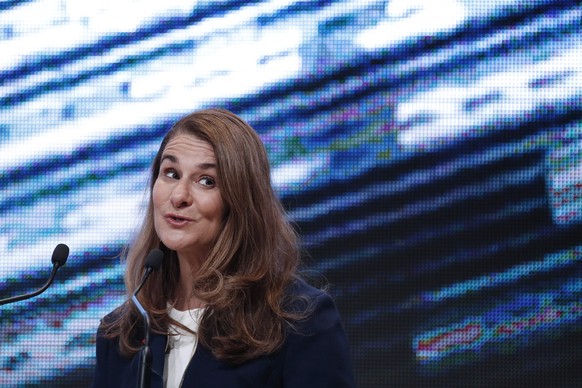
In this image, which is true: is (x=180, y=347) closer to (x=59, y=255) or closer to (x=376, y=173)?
(x=59, y=255)

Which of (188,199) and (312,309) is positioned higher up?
(188,199)

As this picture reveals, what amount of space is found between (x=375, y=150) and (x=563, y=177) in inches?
27.1

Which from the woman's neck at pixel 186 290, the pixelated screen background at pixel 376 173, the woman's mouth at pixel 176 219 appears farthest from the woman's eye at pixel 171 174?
the pixelated screen background at pixel 376 173

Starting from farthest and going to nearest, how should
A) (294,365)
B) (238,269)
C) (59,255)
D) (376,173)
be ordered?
(376,173), (238,269), (294,365), (59,255)

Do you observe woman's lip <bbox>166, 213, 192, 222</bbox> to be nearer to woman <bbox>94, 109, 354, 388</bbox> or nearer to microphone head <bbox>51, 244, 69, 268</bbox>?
woman <bbox>94, 109, 354, 388</bbox>

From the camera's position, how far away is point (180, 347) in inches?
69.2

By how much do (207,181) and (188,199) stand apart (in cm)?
6

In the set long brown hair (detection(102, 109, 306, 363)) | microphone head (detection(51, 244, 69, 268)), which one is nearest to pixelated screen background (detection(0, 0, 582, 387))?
long brown hair (detection(102, 109, 306, 363))

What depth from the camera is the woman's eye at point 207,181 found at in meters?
1.76

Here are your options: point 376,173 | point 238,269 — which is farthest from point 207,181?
point 376,173

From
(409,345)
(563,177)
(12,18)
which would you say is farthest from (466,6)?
(12,18)

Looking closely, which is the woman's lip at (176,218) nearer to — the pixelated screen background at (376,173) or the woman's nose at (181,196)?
the woman's nose at (181,196)

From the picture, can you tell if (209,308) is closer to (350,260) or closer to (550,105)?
(350,260)

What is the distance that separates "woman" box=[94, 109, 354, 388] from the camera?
1673 millimetres
